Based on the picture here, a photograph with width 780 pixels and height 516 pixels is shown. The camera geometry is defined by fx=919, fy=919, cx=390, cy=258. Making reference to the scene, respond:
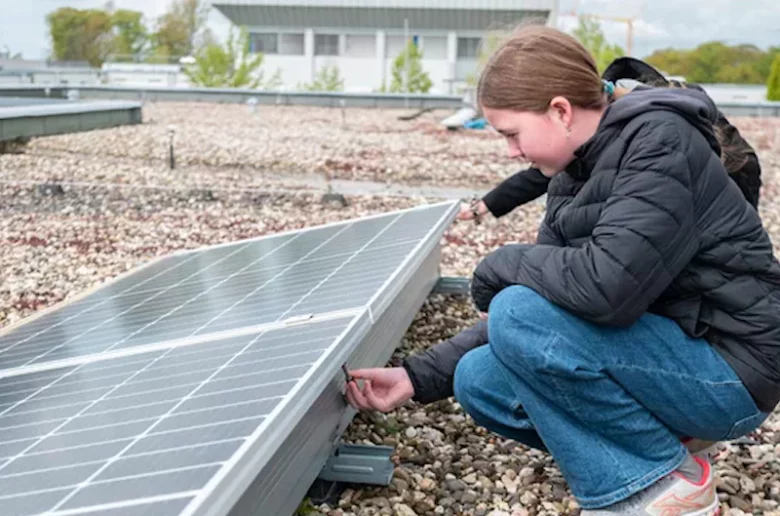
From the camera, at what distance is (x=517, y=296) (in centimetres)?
273

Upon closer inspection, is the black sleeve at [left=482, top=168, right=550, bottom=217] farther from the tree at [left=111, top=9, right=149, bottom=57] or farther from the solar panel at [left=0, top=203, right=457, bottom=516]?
the tree at [left=111, top=9, right=149, bottom=57]

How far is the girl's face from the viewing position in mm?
2770

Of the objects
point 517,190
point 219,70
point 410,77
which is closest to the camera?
point 517,190

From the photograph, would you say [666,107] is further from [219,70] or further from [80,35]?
[80,35]

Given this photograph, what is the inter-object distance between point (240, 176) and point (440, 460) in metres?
9.26

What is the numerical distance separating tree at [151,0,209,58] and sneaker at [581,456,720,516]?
79.3 m

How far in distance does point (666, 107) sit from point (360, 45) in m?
57.3

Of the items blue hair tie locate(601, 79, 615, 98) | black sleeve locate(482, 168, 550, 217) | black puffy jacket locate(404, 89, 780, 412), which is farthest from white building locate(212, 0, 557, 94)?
black puffy jacket locate(404, 89, 780, 412)

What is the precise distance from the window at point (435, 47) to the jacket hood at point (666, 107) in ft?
184

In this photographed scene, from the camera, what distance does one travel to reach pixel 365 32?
5784 cm

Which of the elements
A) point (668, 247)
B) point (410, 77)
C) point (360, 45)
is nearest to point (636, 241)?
point (668, 247)

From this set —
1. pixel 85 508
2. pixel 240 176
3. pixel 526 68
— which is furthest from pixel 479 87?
pixel 240 176

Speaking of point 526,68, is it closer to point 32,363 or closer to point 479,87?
point 479,87

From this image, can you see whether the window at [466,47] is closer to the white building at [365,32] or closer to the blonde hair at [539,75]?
the white building at [365,32]
